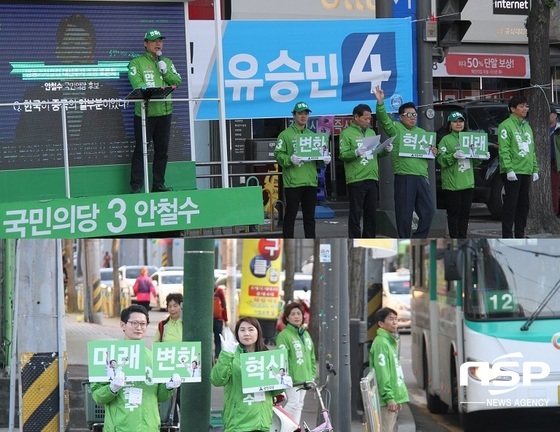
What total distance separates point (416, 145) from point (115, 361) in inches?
233

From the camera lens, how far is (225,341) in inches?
348

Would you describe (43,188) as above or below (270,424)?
above

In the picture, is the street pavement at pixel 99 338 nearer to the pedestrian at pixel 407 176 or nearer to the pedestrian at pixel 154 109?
the pedestrian at pixel 407 176

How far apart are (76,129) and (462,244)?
4534 mm

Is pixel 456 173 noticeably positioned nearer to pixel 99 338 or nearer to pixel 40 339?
pixel 40 339

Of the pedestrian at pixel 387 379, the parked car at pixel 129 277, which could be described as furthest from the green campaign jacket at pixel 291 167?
the parked car at pixel 129 277

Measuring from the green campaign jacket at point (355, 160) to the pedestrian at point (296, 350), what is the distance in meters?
1.81

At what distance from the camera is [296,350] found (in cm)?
1178

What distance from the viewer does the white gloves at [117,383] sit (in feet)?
26.9

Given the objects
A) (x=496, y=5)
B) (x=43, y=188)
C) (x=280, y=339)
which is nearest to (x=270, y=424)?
(x=280, y=339)

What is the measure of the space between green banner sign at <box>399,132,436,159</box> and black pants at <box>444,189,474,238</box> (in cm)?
81

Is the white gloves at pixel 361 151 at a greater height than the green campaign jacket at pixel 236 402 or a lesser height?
greater

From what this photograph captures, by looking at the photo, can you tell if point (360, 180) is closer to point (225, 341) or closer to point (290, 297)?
point (225, 341)

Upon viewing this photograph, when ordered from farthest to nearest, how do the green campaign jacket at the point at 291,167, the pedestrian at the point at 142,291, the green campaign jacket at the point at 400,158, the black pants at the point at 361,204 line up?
the pedestrian at the point at 142,291 → the green campaign jacket at the point at 400,158 → the black pants at the point at 361,204 → the green campaign jacket at the point at 291,167
